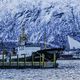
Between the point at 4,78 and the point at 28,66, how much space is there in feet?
109

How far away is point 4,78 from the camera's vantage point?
101 m

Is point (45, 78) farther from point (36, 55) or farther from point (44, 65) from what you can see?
point (36, 55)

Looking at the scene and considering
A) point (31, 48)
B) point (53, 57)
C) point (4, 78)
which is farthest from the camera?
point (31, 48)

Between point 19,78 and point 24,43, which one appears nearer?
point 19,78

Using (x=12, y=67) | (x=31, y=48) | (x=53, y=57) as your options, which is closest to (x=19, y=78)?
(x=12, y=67)

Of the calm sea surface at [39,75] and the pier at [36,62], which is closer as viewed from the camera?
the calm sea surface at [39,75]

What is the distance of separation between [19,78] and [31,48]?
171 feet

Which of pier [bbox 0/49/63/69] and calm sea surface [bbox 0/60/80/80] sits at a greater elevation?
pier [bbox 0/49/63/69]

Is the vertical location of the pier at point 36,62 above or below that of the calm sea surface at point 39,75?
above

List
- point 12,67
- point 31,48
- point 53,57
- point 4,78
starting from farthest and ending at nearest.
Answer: point 31,48
point 53,57
point 12,67
point 4,78

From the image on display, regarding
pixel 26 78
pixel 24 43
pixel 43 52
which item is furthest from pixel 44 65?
pixel 26 78

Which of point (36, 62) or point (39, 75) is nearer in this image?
point (39, 75)

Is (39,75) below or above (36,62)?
below

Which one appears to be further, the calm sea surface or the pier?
the pier
